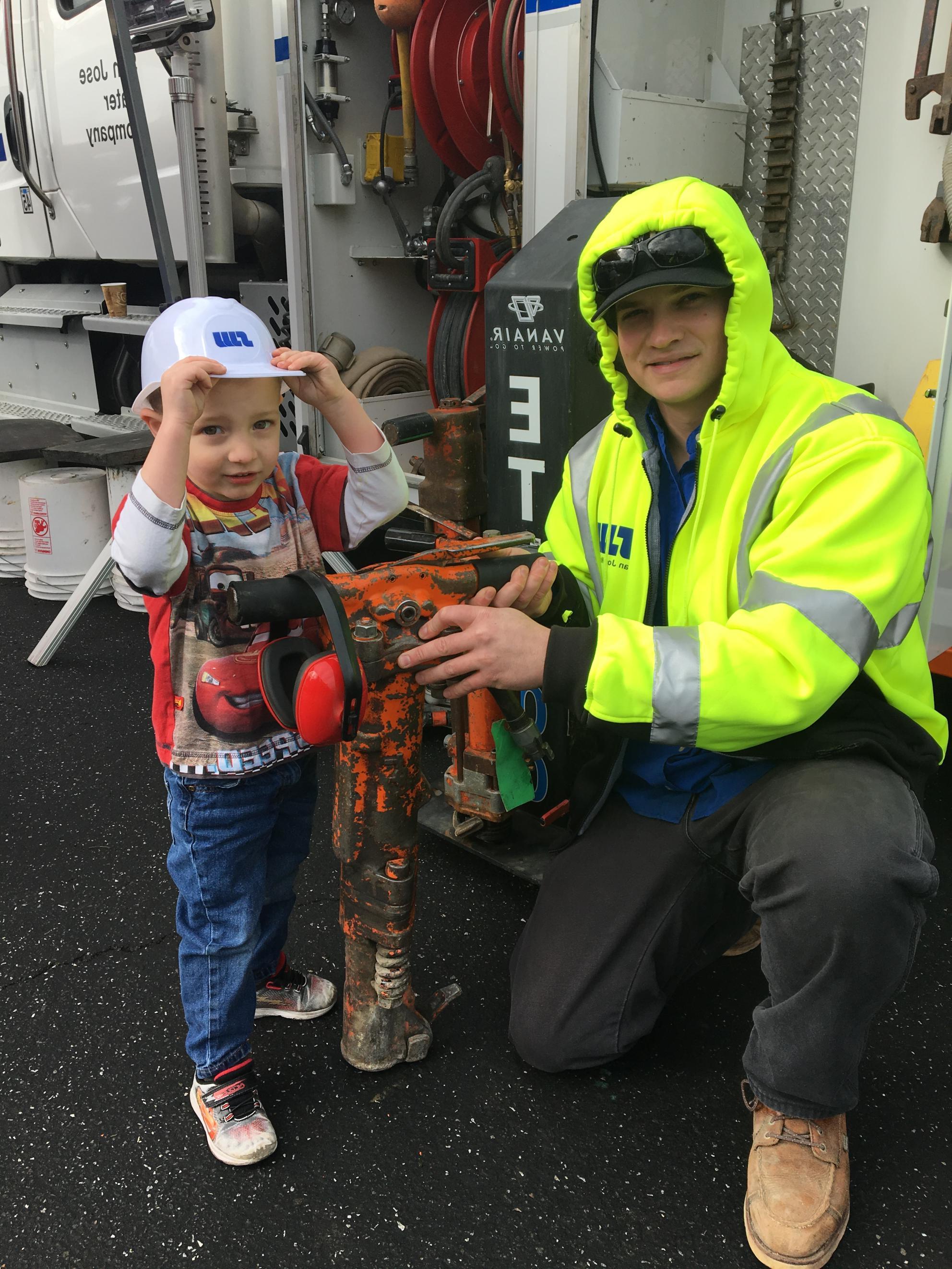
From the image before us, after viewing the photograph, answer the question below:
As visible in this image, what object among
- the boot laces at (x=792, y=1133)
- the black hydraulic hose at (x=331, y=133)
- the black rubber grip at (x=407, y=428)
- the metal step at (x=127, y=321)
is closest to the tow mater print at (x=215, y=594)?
the black rubber grip at (x=407, y=428)

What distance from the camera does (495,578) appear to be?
5.22ft

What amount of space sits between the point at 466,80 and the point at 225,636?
267 centimetres

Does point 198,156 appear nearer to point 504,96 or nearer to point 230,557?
point 504,96

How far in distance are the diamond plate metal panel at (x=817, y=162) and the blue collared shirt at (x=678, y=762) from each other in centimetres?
172

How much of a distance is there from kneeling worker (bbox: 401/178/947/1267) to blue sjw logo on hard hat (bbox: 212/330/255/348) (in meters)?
0.49

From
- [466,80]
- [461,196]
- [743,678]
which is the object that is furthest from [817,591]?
[466,80]

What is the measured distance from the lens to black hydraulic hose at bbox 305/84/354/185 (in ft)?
12.0

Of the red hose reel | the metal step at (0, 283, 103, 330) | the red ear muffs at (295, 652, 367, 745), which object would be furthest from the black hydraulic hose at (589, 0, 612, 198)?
the metal step at (0, 283, 103, 330)

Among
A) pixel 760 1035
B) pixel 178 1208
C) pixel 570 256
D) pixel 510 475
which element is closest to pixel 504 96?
pixel 570 256

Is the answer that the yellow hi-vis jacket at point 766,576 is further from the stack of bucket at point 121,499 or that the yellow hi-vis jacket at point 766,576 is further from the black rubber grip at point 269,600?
the stack of bucket at point 121,499

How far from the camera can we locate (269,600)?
136cm

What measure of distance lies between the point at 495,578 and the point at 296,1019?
0.94m

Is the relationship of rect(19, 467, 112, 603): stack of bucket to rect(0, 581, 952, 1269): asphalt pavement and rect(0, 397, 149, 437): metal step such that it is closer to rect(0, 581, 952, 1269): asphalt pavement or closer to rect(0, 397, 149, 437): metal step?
rect(0, 397, 149, 437): metal step

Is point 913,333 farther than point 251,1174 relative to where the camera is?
Yes
